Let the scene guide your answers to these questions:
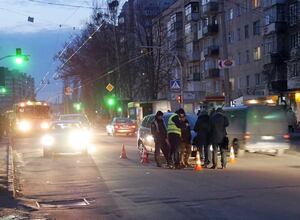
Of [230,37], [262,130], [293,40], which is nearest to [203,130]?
A: [262,130]

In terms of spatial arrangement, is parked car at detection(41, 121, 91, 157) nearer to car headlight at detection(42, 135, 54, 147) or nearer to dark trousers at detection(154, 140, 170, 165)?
car headlight at detection(42, 135, 54, 147)

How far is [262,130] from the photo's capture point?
23672 mm

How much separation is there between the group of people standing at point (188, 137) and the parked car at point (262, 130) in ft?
15.8

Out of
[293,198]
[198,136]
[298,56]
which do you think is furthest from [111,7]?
[293,198]

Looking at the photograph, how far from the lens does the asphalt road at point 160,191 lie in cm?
1069

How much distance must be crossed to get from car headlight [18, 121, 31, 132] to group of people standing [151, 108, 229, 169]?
31.8m

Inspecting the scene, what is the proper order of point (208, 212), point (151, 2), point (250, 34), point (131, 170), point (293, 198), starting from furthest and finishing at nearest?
point (151, 2), point (250, 34), point (131, 170), point (293, 198), point (208, 212)

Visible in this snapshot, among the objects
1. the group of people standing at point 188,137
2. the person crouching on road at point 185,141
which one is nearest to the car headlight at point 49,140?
the group of people standing at point 188,137

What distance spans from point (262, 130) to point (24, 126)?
29683 millimetres

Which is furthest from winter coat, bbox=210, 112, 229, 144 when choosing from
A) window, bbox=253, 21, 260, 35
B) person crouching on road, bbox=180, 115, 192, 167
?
window, bbox=253, 21, 260, 35

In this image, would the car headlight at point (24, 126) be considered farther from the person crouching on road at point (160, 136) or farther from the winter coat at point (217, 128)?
the winter coat at point (217, 128)

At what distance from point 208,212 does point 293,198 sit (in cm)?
222

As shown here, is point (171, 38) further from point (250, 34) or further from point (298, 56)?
point (298, 56)

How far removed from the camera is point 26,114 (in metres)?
49.8
